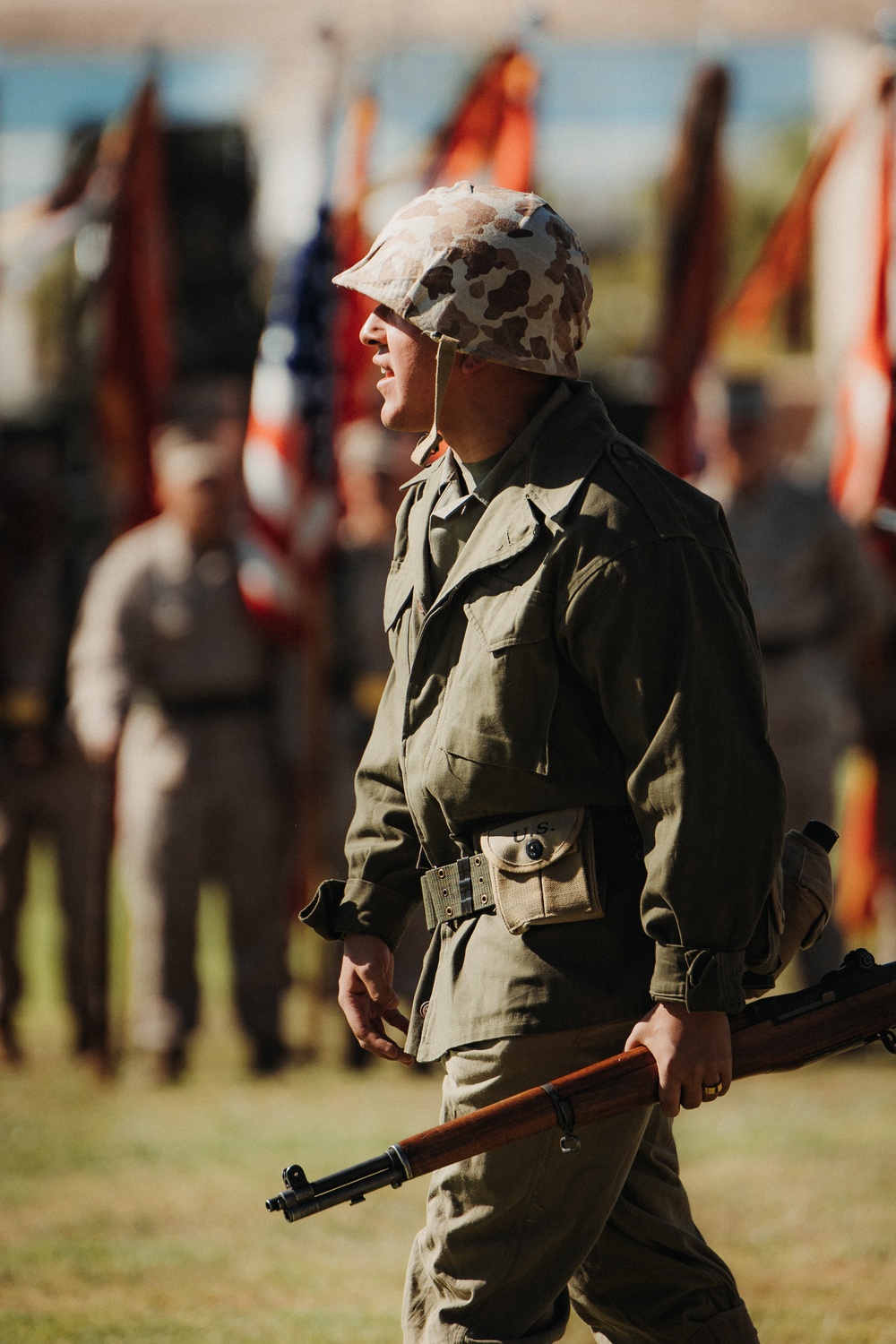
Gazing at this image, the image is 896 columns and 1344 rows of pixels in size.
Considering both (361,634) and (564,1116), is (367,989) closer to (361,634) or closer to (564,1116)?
(564,1116)

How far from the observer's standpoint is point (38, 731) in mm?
7910

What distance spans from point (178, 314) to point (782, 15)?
4764 millimetres

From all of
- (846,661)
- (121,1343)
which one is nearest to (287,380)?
(846,661)

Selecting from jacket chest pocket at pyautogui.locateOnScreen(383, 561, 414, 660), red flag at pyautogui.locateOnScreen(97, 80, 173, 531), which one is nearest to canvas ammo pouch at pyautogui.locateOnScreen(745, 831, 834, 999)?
jacket chest pocket at pyautogui.locateOnScreen(383, 561, 414, 660)

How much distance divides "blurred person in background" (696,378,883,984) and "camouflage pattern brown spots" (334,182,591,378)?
460 centimetres

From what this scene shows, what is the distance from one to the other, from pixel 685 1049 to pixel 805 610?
4.99 m

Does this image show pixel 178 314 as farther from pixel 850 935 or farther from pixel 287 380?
pixel 850 935

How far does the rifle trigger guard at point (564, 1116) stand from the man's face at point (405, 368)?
3.45 feet

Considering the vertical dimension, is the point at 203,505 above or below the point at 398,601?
below

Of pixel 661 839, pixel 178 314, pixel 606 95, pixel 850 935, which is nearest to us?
pixel 661 839

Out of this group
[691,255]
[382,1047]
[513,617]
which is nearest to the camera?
[513,617]

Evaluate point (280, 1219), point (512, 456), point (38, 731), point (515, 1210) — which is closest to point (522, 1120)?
point (515, 1210)

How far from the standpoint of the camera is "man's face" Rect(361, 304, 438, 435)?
2.84m

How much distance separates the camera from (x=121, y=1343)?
4152 millimetres
